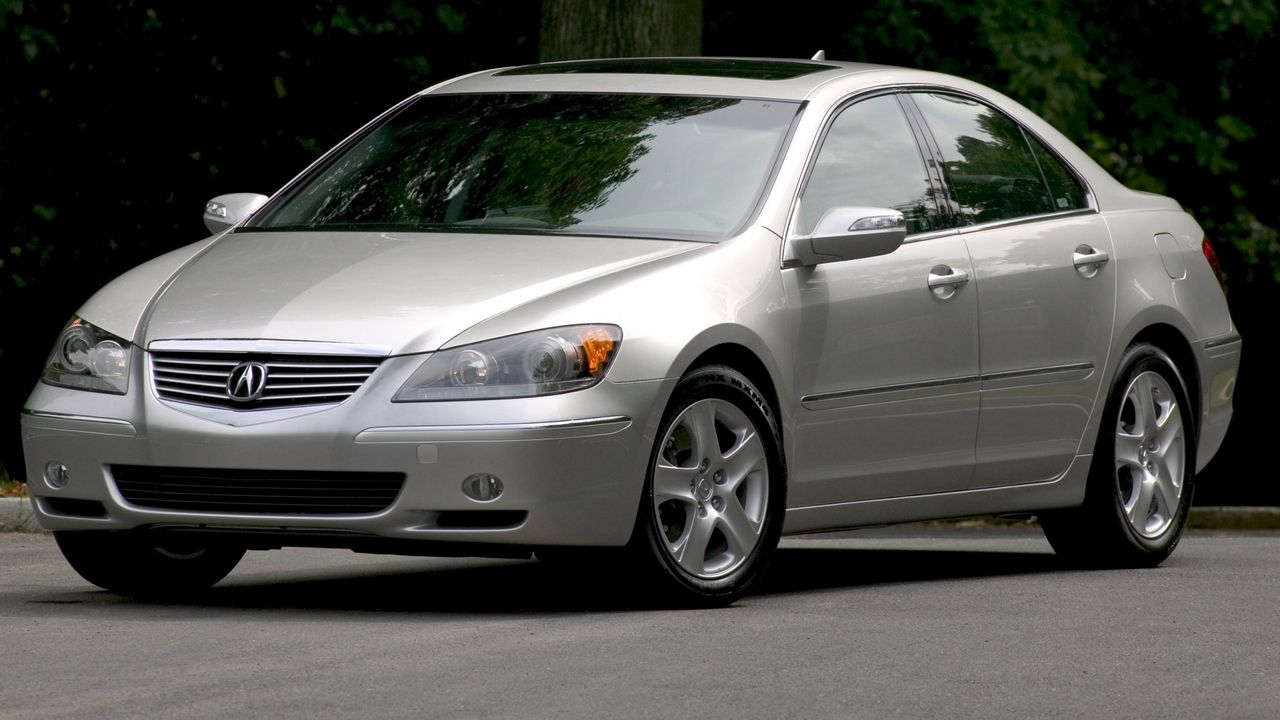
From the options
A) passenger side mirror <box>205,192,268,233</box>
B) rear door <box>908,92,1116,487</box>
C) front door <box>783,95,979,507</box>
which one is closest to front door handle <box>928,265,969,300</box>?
front door <box>783,95,979,507</box>

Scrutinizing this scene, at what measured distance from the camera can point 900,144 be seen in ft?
27.5

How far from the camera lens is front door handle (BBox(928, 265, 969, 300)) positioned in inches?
315

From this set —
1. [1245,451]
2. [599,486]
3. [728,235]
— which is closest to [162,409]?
[599,486]

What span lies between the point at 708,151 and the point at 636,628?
185 centimetres

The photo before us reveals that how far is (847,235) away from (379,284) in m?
1.48

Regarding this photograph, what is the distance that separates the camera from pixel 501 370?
667 cm

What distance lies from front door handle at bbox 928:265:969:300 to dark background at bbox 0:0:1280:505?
4.71m

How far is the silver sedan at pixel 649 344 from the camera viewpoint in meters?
6.71

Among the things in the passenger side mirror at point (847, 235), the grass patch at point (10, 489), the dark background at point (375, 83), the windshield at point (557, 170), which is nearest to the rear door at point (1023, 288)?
the passenger side mirror at point (847, 235)

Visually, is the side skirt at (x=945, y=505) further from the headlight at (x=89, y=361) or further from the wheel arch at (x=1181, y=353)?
the headlight at (x=89, y=361)

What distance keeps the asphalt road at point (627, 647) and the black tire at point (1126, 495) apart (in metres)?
0.29

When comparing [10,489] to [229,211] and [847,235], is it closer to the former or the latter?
[229,211]

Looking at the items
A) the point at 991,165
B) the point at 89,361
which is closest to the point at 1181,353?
the point at 991,165

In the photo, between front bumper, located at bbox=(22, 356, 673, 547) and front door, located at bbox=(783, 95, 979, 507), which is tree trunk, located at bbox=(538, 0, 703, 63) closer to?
front door, located at bbox=(783, 95, 979, 507)
